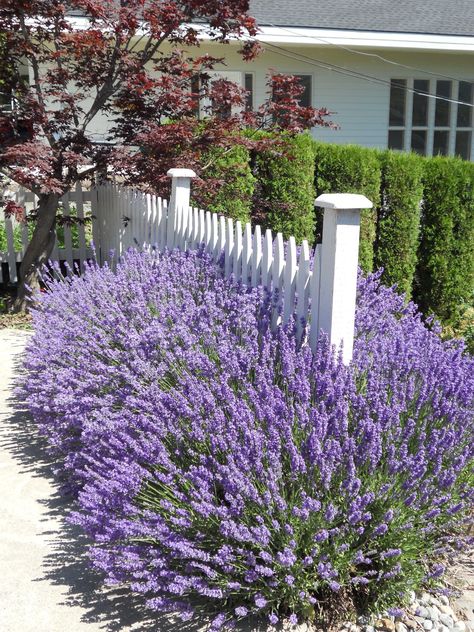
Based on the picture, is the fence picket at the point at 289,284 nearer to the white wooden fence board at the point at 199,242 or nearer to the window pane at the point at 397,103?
the white wooden fence board at the point at 199,242

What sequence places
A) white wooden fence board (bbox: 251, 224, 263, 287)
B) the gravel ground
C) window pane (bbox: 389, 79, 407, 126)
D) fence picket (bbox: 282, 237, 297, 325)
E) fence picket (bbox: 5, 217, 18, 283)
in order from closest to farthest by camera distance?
the gravel ground
fence picket (bbox: 282, 237, 297, 325)
white wooden fence board (bbox: 251, 224, 263, 287)
fence picket (bbox: 5, 217, 18, 283)
window pane (bbox: 389, 79, 407, 126)

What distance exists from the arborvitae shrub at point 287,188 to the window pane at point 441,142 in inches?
352

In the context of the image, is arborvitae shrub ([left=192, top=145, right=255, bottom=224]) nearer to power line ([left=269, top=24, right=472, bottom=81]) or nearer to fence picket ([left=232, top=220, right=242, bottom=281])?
fence picket ([left=232, top=220, right=242, bottom=281])

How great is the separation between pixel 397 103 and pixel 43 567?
13.9m

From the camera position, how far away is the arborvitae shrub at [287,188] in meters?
7.66

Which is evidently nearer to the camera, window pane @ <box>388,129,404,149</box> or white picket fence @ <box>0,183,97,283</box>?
white picket fence @ <box>0,183,97,283</box>

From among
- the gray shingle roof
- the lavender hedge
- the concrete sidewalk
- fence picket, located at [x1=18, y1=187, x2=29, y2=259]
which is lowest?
the concrete sidewalk

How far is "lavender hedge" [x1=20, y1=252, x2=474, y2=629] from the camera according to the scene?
257 centimetres

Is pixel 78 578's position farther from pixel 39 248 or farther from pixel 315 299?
pixel 39 248

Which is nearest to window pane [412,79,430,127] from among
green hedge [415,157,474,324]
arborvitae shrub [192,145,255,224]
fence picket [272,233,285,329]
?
green hedge [415,157,474,324]

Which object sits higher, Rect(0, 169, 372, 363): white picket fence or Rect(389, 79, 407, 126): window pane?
Rect(389, 79, 407, 126): window pane

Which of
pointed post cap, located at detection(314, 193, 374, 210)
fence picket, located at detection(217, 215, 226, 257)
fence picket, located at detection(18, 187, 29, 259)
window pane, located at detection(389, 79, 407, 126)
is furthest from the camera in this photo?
window pane, located at detection(389, 79, 407, 126)

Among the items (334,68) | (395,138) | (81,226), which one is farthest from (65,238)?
(395,138)

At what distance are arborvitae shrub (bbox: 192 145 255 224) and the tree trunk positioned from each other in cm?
167
